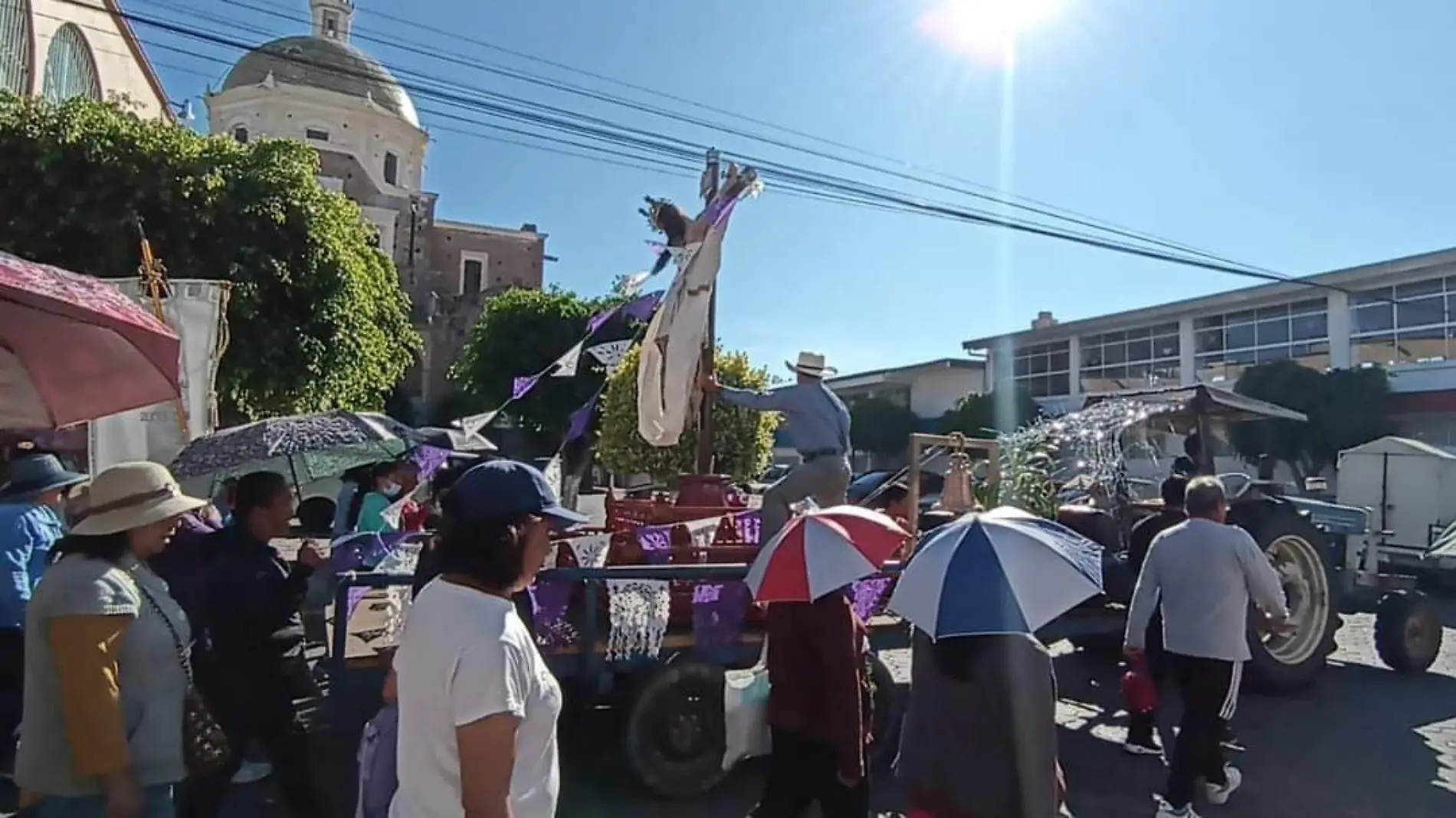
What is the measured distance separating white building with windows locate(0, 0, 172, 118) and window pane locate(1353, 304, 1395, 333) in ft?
104

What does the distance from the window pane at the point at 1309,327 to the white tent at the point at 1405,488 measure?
1532 centimetres

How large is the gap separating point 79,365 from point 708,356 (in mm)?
3582

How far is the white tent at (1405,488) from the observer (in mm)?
15453

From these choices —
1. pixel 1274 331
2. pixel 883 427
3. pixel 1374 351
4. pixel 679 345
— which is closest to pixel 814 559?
pixel 679 345

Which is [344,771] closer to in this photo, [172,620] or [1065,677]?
[172,620]

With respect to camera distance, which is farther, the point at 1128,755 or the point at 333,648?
the point at 1128,755

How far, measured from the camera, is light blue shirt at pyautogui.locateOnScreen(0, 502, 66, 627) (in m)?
5.45

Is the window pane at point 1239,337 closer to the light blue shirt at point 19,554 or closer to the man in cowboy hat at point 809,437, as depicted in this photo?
the man in cowboy hat at point 809,437

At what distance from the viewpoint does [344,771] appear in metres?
5.86

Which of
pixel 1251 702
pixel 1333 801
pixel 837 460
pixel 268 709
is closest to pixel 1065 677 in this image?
pixel 1251 702

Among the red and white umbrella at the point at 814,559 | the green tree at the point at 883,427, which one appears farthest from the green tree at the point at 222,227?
the green tree at the point at 883,427

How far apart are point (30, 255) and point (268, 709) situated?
14.7 metres

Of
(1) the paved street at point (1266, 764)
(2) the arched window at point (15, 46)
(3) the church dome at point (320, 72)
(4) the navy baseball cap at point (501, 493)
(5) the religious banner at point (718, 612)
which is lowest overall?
(1) the paved street at point (1266, 764)

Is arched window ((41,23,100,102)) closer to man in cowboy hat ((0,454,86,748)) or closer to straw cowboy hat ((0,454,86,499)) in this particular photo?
straw cowboy hat ((0,454,86,499))
